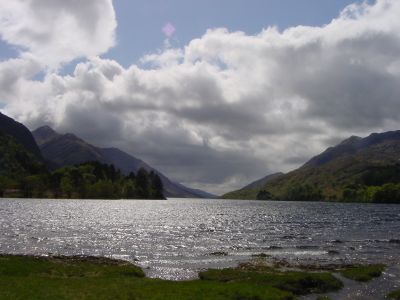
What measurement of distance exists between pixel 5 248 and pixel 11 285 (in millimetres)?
44996

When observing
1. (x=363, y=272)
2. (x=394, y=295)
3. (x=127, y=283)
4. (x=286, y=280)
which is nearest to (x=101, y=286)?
(x=127, y=283)

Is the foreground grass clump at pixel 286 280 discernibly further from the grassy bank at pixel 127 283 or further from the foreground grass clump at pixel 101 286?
the foreground grass clump at pixel 101 286

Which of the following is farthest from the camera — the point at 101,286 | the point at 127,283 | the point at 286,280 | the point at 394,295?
the point at 286,280

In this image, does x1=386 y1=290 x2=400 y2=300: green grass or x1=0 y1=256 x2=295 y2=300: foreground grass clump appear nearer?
x1=0 y1=256 x2=295 y2=300: foreground grass clump

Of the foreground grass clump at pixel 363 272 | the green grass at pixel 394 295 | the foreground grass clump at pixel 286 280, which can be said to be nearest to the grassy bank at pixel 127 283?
the foreground grass clump at pixel 286 280

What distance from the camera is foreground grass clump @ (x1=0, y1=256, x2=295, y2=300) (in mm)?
40031

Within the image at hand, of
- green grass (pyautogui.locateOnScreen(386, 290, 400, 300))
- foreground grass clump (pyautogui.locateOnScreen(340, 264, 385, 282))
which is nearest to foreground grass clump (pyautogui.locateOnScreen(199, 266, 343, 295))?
foreground grass clump (pyautogui.locateOnScreen(340, 264, 385, 282))

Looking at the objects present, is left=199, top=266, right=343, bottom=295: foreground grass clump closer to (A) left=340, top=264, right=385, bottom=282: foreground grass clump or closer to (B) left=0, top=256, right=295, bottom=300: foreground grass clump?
(B) left=0, top=256, right=295, bottom=300: foreground grass clump

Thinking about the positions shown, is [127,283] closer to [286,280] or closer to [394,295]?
[286,280]

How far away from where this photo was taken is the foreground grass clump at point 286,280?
49.8 meters

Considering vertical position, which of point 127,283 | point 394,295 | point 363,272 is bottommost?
point 394,295

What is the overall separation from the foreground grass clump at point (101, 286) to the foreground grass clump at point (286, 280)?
2.61 meters

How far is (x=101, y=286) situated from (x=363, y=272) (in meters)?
36.2

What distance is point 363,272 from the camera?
59.7m
